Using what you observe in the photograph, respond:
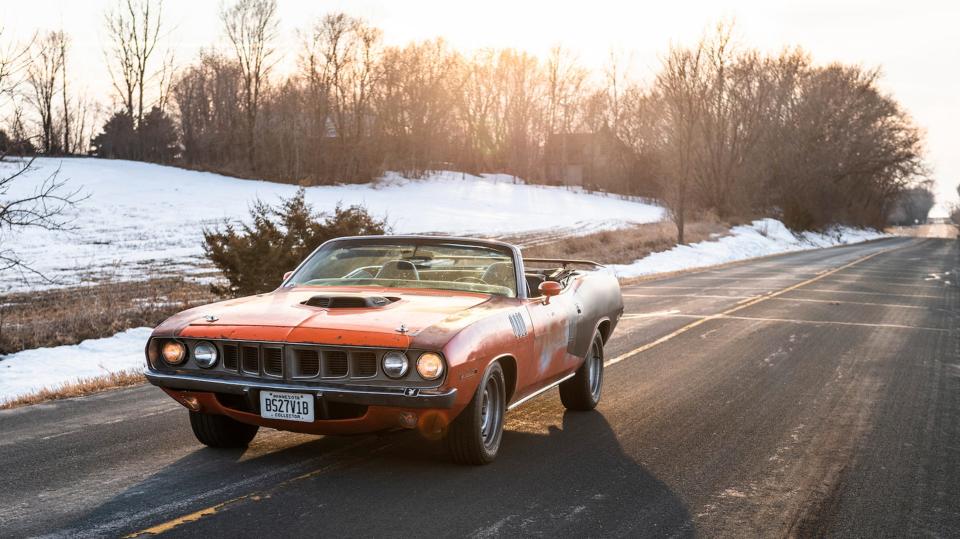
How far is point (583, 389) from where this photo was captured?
7.30 meters

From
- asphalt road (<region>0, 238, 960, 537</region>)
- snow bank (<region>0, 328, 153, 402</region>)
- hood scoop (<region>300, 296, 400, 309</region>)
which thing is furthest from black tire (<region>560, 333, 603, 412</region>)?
snow bank (<region>0, 328, 153, 402</region>)

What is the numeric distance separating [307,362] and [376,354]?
0.41m

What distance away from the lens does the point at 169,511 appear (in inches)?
174

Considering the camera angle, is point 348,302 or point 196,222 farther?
point 196,222

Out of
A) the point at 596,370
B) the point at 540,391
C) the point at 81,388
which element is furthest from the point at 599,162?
the point at 540,391

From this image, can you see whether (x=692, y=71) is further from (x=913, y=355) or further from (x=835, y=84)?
(x=835, y=84)

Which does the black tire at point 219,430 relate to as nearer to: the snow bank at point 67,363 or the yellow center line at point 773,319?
the snow bank at point 67,363

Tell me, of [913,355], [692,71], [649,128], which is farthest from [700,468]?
[649,128]

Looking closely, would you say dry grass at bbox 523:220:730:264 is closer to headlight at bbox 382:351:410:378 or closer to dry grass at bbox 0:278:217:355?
dry grass at bbox 0:278:217:355

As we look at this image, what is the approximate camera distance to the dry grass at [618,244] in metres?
29.2

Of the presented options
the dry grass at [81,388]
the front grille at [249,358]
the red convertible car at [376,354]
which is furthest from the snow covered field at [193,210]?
the front grille at [249,358]

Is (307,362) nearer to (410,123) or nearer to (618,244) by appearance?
(618,244)

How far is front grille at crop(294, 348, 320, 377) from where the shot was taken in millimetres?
4992

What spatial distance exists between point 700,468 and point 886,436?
6.30 feet
